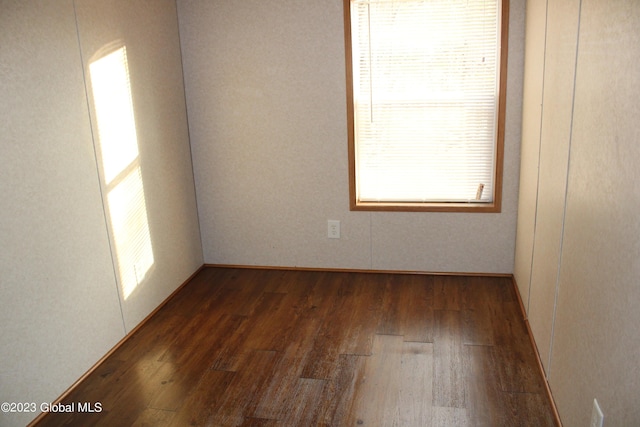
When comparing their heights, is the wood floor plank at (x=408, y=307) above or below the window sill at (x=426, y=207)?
below

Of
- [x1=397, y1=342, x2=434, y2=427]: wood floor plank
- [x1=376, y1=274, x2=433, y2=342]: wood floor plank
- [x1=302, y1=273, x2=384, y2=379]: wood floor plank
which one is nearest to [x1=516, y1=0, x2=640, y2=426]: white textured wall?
[x1=397, y1=342, x2=434, y2=427]: wood floor plank

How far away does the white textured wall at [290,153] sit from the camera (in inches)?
129

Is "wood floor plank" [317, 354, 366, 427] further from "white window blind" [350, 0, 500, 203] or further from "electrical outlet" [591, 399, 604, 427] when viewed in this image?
"white window blind" [350, 0, 500, 203]

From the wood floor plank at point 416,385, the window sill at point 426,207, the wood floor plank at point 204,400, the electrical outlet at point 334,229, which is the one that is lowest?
the wood floor plank at point 416,385

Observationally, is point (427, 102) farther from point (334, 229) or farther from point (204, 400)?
point (204, 400)

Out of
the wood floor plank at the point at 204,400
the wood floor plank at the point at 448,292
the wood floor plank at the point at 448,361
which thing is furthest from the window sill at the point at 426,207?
the wood floor plank at the point at 204,400

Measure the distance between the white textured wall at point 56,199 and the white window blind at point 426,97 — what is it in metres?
1.34

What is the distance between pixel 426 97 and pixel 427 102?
32 mm

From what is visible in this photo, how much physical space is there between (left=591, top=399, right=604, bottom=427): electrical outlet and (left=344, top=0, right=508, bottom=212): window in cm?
187

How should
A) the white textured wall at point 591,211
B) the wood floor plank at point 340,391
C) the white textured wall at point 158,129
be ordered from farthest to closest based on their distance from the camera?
the white textured wall at point 158,129, the wood floor plank at point 340,391, the white textured wall at point 591,211

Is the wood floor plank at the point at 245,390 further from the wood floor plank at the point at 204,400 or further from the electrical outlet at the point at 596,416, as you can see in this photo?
the electrical outlet at the point at 596,416

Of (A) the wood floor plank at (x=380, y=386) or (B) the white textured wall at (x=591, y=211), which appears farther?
(A) the wood floor plank at (x=380, y=386)

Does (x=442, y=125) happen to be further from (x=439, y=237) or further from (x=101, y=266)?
(x=101, y=266)

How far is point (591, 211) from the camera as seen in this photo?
1651mm
